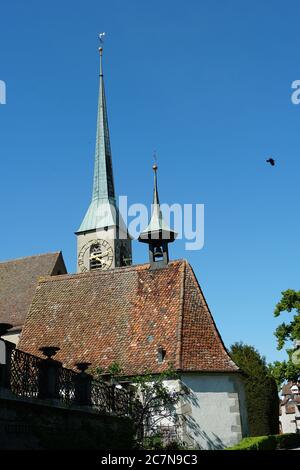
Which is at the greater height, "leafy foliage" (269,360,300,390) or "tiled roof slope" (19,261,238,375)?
"tiled roof slope" (19,261,238,375)

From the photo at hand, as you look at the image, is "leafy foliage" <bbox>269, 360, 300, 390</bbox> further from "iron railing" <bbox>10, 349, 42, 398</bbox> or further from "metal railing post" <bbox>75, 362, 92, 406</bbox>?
"iron railing" <bbox>10, 349, 42, 398</bbox>

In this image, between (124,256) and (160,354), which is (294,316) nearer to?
(160,354)

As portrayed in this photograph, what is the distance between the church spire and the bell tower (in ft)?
82.8

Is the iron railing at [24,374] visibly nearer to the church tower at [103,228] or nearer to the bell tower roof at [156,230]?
the bell tower roof at [156,230]

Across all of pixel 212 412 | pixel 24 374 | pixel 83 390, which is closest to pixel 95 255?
pixel 212 412

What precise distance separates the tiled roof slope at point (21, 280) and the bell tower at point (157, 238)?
10917mm

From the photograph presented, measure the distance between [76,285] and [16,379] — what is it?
14.7 m

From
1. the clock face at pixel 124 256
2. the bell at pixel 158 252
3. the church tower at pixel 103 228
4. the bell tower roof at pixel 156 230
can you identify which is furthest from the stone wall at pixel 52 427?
the clock face at pixel 124 256

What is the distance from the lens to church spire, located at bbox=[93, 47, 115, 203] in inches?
2098

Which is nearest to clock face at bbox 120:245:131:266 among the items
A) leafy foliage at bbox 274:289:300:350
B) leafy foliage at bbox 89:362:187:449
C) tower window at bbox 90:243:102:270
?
tower window at bbox 90:243:102:270

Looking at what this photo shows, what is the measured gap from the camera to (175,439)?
20391 mm

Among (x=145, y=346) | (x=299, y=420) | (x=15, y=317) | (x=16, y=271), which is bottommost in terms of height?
(x=299, y=420)

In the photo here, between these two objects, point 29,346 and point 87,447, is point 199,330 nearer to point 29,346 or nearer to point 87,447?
point 29,346
